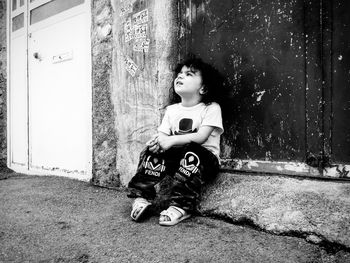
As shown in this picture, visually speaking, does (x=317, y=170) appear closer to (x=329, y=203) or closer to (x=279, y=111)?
(x=329, y=203)

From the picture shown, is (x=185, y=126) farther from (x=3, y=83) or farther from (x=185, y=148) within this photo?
(x=3, y=83)

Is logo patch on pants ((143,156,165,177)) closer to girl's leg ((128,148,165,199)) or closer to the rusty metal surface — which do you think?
girl's leg ((128,148,165,199))

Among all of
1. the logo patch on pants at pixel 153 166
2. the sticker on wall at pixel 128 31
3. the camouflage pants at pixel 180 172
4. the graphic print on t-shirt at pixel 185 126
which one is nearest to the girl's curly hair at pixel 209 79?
the graphic print on t-shirt at pixel 185 126

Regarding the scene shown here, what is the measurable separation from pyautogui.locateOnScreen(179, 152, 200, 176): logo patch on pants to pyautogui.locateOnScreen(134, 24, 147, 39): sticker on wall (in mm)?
1113

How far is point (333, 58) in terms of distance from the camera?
5.61 ft

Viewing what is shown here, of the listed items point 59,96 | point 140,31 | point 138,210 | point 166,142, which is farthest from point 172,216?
point 59,96

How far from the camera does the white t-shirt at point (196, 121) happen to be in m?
1.92

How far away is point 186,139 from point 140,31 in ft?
3.49

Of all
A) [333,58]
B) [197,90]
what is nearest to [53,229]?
[197,90]

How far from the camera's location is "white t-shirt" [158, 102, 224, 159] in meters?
1.92

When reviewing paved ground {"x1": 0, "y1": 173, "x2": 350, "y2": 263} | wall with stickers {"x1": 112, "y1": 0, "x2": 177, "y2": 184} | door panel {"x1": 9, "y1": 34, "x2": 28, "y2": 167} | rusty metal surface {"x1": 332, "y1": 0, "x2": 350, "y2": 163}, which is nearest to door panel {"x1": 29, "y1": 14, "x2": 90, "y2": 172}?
door panel {"x1": 9, "y1": 34, "x2": 28, "y2": 167}

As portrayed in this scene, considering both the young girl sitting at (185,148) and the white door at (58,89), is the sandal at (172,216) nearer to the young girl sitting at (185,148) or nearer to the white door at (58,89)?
the young girl sitting at (185,148)

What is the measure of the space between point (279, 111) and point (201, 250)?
39.1 inches

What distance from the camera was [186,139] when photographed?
1840 millimetres
